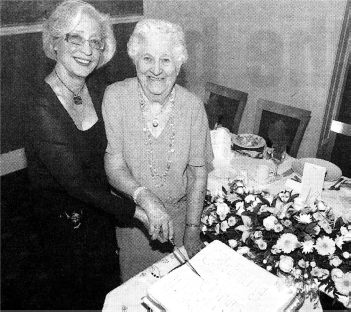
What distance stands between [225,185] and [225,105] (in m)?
1.47

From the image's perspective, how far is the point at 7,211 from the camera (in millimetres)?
3766

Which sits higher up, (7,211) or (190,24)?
(190,24)

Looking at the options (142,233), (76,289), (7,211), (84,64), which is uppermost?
(84,64)

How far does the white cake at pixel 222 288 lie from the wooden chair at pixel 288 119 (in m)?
1.73

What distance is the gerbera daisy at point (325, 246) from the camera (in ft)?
4.36

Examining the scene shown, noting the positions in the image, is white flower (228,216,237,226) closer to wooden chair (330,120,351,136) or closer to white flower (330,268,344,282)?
white flower (330,268,344,282)

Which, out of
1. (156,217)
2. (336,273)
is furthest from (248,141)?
(336,273)

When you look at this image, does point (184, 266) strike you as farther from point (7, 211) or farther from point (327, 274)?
point (7, 211)

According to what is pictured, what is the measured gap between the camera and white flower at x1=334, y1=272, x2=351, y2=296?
51.3 inches

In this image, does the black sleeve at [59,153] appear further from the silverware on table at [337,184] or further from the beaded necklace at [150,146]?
the silverware on table at [337,184]

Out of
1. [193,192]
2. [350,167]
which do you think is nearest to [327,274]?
[193,192]

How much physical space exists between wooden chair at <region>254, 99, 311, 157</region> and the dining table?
50cm

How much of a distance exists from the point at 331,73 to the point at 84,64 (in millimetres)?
2488

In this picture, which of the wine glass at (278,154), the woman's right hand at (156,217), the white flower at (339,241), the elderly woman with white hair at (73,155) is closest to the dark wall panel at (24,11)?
the elderly woman with white hair at (73,155)
